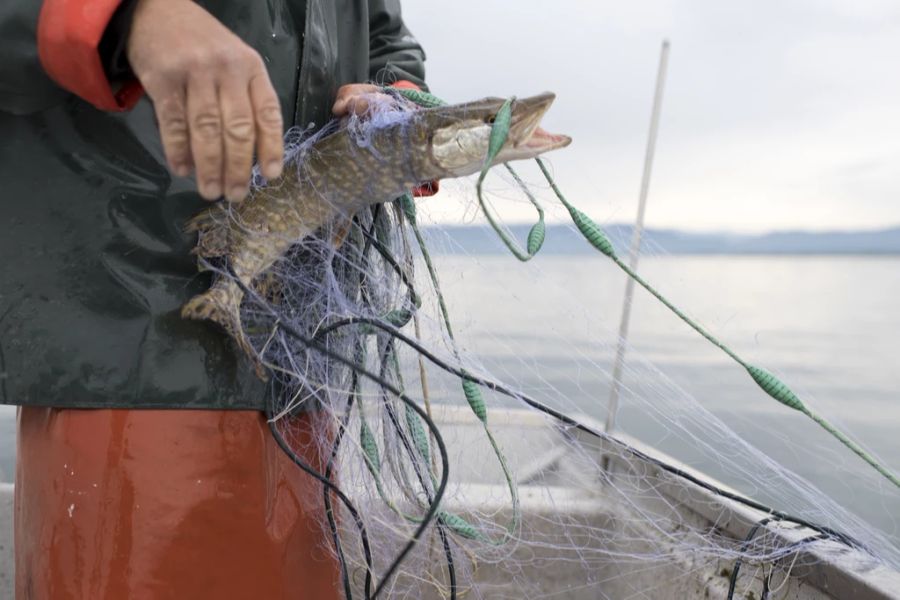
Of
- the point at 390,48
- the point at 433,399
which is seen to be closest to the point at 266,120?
the point at 390,48

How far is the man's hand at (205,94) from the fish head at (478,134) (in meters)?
0.30

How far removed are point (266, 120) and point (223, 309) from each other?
39 centimetres

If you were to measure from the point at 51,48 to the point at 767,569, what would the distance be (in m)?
1.74

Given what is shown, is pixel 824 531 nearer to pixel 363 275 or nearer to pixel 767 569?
pixel 767 569

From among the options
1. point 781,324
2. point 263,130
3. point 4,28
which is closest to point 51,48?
point 4,28

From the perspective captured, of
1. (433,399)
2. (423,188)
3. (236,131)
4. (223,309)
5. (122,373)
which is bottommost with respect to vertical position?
(433,399)

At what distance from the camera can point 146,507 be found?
3.81 ft

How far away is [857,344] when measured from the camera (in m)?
12.0

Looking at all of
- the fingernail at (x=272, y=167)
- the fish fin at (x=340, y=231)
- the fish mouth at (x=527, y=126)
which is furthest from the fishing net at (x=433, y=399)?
the fingernail at (x=272, y=167)

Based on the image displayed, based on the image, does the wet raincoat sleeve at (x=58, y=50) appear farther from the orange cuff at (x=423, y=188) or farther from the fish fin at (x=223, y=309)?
the orange cuff at (x=423, y=188)

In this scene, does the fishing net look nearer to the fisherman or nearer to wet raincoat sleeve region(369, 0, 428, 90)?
the fisherman

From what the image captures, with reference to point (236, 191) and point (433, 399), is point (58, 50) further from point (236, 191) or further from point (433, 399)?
point (433, 399)

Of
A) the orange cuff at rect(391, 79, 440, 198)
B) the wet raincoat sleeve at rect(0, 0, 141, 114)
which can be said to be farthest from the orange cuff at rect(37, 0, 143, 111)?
the orange cuff at rect(391, 79, 440, 198)

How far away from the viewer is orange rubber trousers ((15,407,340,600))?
1.15 meters
